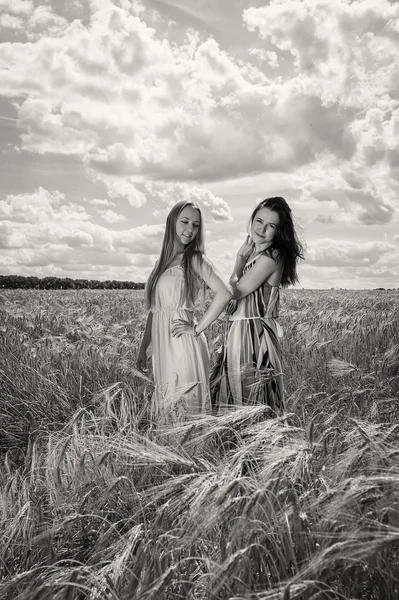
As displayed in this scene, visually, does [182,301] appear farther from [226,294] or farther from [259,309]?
[259,309]

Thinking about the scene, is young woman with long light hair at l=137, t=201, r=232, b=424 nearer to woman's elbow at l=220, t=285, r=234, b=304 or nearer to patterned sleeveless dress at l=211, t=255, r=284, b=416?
woman's elbow at l=220, t=285, r=234, b=304

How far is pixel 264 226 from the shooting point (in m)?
3.79

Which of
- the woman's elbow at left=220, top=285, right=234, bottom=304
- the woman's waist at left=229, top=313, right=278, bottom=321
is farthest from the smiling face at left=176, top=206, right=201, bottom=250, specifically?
the woman's waist at left=229, top=313, right=278, bottom=321

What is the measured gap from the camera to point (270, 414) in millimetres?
3803

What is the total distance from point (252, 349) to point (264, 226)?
2.81 ft

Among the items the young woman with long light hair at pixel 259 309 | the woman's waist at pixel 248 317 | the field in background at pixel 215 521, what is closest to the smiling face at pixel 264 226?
the young woman with long light hair at pixel 259 309

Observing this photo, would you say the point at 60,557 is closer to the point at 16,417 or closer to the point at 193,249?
the point at 193,249

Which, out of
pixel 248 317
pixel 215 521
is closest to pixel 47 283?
pixel 248 317

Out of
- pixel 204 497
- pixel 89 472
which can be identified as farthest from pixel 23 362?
pixel 204 497

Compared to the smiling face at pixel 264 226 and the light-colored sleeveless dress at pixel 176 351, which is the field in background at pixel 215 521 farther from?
the smiling face at pixel 264 226

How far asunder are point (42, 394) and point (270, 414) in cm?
190

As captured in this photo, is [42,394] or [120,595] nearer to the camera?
[120,595]

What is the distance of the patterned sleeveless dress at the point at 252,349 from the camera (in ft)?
12.8

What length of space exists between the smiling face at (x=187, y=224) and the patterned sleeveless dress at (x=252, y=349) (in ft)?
1.63
